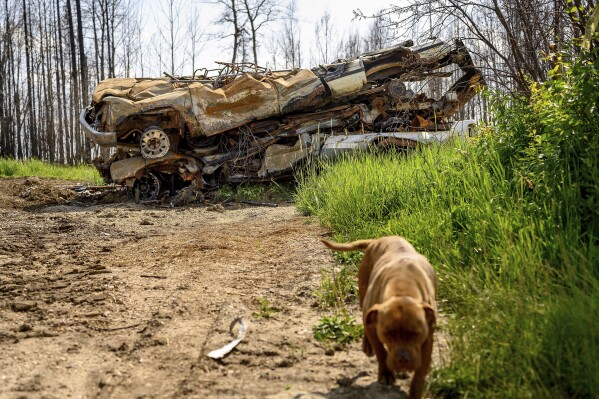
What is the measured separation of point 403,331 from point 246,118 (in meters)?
11.0

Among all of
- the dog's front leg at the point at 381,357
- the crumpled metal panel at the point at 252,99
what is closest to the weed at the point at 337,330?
the dog's front leg at the point at 381,357

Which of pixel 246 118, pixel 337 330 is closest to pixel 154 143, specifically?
pixel 246 118

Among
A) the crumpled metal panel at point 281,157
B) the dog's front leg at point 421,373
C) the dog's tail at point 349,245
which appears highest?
the crumpled metal panel at point 281,157

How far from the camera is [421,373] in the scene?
2.58 metres

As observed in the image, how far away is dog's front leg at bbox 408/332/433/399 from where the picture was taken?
102 inches

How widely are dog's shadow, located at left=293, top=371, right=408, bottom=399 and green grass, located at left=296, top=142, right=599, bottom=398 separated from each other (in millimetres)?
205


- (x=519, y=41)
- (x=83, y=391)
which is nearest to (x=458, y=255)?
(x=83, y=391)

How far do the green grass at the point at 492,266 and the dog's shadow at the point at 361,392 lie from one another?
0.20m

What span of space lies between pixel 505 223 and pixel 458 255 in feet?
1.38

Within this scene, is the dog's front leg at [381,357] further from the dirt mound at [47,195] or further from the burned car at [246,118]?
the dirt mound at [47,195]

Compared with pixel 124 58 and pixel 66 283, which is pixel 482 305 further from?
pixel 124 58

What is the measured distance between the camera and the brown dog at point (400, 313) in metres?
2.48

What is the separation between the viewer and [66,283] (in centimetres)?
535

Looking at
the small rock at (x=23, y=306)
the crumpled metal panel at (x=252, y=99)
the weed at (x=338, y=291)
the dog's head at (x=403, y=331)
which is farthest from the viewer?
the crumpled metal panel at (x=252, y=99)
